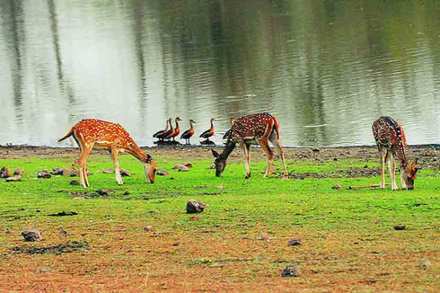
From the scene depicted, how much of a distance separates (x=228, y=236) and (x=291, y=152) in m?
14.9

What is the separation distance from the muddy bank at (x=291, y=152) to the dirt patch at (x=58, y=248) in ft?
40.9

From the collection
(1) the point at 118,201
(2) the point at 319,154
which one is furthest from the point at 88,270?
(2) the point at 319,154

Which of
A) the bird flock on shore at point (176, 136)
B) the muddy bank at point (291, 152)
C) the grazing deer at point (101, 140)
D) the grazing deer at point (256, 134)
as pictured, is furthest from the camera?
the bird flock on shore at point (176, 136)

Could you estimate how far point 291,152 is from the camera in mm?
30859

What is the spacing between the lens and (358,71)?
4919 cm

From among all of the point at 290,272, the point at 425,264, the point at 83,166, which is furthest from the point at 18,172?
the point at 425,264

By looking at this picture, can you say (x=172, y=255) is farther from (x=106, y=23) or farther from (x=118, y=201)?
(x=106, y=23)

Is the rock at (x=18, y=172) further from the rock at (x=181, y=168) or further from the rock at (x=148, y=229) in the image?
the rock at (x=148, y=229)

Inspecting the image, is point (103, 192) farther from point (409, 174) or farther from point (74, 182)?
point (409, 174)

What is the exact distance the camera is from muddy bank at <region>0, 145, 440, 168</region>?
2883 cm

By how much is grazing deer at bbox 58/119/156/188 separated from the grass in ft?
1.89

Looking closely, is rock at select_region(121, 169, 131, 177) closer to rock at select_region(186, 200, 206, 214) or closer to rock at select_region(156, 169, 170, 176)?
rock at select_region(156, 169, 170, 176)

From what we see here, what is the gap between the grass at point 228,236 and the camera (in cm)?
1311

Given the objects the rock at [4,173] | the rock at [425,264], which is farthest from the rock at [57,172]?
the rock at [425,264]
